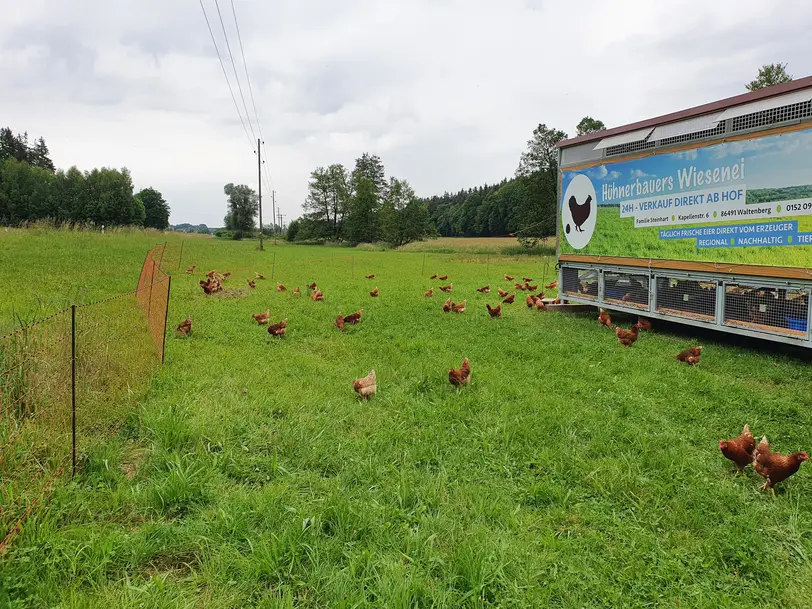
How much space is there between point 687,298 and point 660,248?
1.03 m

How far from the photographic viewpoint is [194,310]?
10.8 meters

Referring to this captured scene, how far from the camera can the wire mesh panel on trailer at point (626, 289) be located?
935cm

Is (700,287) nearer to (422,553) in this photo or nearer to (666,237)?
(666,237)

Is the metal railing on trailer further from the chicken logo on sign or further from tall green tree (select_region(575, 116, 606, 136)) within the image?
tall green tree (select_region(575, 116, 606, 136))

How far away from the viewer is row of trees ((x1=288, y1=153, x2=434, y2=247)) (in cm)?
6038

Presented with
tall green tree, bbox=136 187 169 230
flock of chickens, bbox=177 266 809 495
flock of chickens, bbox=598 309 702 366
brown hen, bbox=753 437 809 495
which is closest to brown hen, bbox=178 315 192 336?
flock of chickens, bbox=177 266 809 495

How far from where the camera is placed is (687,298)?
8.41 metres

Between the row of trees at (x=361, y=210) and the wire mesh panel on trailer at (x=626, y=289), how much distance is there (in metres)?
50.5

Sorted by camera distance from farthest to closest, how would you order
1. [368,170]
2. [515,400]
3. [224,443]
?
1. [368,170]
2. [515,400]
3. [224,443]

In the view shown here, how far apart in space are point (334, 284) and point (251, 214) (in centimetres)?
7601

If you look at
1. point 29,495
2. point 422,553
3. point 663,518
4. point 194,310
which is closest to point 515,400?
point 663,518

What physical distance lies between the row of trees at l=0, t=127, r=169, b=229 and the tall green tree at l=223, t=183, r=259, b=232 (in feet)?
50.6

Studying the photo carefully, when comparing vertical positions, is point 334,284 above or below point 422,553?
above

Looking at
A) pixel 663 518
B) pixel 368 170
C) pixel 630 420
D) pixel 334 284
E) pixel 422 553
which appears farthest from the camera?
pixel 368 170
